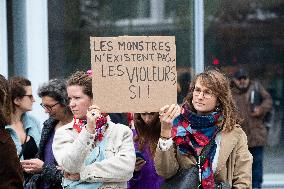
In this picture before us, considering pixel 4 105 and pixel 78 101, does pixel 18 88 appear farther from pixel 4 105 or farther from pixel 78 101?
pixel 4 105

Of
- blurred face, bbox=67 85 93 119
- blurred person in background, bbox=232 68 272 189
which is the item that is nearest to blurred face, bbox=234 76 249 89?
blurred person in background, bbox=232 68 272 189

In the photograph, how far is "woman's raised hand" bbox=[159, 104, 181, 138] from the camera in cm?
454

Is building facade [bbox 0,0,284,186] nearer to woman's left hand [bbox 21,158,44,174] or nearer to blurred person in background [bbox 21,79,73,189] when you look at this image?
blurred person in background [bbox 21,79,73,189]

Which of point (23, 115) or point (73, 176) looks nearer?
point (73, 176)

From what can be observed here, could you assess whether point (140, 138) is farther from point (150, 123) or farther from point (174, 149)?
point (174, 149)

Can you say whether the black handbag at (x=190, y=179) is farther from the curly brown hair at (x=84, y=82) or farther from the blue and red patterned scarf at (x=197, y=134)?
the curly brown hair at (x=84, y=82)

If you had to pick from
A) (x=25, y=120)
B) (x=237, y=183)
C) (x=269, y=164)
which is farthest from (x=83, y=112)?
(x=269, y=164)

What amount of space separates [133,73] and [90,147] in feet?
1.69

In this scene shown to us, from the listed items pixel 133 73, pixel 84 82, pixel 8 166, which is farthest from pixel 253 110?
pixel 8 166

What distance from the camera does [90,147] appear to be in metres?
4.56

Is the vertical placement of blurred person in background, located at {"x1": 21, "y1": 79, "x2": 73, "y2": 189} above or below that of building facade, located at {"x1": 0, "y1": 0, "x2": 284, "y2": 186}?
below

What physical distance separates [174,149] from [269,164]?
16.3 feet

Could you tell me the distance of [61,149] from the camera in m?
4.73

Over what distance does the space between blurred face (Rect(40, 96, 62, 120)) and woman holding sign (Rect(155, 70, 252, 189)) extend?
117 cm
